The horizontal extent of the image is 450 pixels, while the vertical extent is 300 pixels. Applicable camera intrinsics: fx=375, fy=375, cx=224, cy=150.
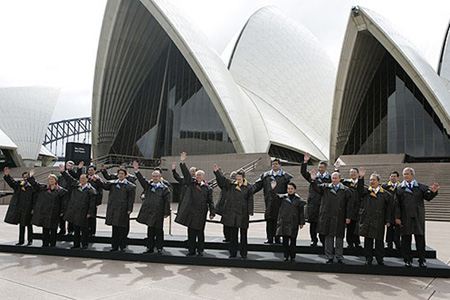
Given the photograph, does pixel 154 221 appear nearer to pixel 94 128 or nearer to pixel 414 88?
pixel 414 88

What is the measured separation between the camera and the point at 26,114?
1344 inches

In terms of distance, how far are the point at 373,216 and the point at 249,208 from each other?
1778mm

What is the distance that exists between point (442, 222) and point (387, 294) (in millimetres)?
8586

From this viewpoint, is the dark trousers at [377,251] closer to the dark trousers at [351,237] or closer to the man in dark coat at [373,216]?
the man in dark coat at [373,216]

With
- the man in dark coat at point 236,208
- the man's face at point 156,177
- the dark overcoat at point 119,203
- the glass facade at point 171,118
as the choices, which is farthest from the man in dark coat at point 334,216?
the glass facade at point 171,118

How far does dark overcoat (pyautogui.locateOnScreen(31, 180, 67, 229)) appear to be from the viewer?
627 cm

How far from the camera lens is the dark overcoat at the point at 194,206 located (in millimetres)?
5703

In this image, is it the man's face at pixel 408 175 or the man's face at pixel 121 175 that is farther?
the man's face at pixel 121 175

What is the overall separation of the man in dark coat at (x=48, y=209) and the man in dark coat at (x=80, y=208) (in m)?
0.27

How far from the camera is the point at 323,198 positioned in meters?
5.49

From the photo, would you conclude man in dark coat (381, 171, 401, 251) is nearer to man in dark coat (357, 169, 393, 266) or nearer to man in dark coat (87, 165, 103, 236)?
man in dark coat (357, 169, 393, 266)

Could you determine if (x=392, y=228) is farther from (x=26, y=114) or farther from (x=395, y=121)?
(x=26, y=114)

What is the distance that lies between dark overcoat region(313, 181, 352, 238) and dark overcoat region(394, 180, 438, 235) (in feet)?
2.38

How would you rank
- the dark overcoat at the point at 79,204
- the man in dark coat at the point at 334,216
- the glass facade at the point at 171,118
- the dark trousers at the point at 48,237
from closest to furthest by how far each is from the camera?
1. the man in dark coat at the point at 334,216
2. the dark overcoat at the point at 79,204
3. the dark trousers at the point at 48,237
4. the glass facade at the point at 171,118
